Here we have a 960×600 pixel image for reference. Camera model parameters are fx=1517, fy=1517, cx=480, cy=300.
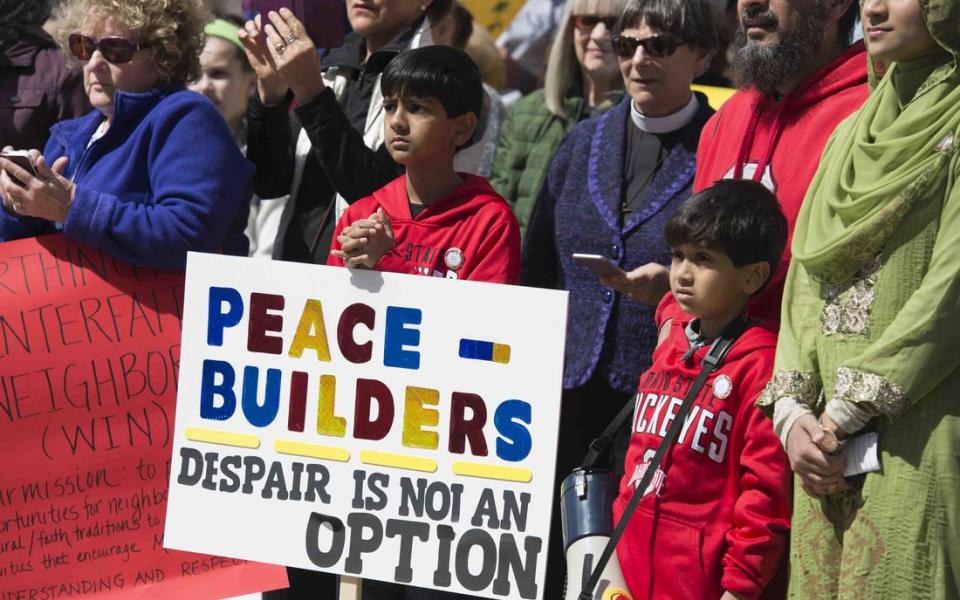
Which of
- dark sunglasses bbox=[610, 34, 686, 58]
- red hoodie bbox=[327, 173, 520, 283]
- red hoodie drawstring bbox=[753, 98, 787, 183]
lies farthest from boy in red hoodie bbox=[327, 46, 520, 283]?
red hoodie drawstring bbox=[753, 98, 787, 183]

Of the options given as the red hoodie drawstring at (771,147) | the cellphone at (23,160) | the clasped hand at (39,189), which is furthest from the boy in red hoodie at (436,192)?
the cellphone at (23,160)

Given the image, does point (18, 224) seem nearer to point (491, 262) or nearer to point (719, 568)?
point (491, 262)

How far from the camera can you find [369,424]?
4.20 meters

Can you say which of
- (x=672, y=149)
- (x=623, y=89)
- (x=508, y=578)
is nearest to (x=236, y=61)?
(x=623, y=89)

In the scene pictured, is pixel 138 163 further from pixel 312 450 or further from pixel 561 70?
pixel 561 70

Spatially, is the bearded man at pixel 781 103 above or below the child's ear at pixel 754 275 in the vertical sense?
above

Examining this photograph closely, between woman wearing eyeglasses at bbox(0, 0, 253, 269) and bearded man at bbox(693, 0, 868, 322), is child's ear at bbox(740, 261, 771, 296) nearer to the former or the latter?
bearded man at bbox(693, 0, 868, 322)

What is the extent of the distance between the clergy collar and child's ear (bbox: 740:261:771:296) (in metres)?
1.14

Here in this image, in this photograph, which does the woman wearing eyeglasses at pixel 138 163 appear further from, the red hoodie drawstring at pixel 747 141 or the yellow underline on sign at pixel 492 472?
the red hoodie drawstring at pixel 747 141

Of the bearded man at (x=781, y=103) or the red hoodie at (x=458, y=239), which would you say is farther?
the red hoodie at (x=458, y=239)

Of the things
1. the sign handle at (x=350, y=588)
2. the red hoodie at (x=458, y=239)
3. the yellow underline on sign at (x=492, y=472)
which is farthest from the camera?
the red hoodie at (x=458, y=239)

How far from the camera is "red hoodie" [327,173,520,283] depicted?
451 centimetres

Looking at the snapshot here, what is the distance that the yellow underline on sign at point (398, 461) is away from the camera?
4117 mm

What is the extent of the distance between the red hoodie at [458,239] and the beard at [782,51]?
2.74ft
